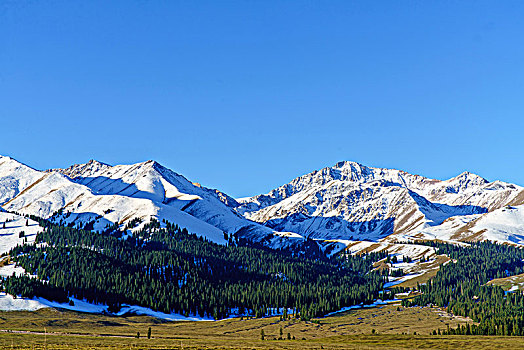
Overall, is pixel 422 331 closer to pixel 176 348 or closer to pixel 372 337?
pixel 372 337

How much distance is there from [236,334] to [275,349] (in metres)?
106

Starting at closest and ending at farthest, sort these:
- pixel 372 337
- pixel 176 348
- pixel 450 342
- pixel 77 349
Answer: pixel 77 349 → pixel 176 348 → pixel 450 342 → pixel 372 337

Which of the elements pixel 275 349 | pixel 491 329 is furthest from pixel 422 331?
pixel 275 349

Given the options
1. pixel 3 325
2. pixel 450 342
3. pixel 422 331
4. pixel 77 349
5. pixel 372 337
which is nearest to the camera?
pixel 77 349

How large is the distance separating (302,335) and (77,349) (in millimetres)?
127078

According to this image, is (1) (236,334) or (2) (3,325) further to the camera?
(1) (236,334)

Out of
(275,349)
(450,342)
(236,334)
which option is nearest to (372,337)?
(450,342)

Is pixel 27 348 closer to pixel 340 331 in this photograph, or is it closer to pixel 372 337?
pixel 372 337

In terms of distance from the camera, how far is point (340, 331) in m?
197

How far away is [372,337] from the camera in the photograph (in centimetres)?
15550

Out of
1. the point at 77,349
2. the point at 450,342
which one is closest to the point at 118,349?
the point at 77,349

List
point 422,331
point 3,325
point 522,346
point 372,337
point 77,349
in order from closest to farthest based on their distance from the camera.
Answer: point 77,349 < point 522,346 < point 372,337 < point 3,325 < point 422,331

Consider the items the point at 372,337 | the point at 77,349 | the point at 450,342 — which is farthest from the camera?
the point at 372,337

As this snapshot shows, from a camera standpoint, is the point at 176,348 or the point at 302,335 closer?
the point at 176,348
